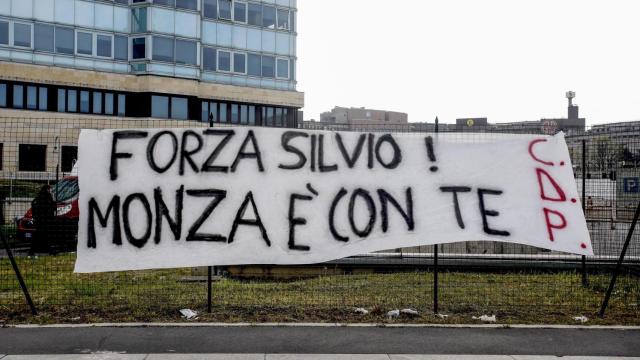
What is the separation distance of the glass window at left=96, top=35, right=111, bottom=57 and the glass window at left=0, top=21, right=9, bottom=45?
5.29 meters

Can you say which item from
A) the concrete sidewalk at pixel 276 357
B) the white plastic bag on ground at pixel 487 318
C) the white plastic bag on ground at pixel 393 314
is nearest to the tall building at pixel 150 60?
the white plastic bag on ground at pixel 393 314

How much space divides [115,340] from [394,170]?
380 cm

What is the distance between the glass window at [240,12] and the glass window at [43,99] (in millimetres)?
14151

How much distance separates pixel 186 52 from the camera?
42.1 meters

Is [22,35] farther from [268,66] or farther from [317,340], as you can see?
[317,340]

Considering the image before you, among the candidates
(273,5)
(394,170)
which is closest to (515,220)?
(394,170)

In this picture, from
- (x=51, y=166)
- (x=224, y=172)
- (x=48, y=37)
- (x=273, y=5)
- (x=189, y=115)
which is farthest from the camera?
(x=273, y=5)

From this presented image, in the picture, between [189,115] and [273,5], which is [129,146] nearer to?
[189,115]

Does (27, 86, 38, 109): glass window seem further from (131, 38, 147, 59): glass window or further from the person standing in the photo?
the person standing

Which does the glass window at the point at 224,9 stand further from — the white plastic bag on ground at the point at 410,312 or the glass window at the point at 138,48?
the white plastic bag on ground at the point at 410,312

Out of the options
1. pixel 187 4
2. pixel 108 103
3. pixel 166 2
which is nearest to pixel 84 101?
pixel 108 103

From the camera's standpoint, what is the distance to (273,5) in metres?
47.0

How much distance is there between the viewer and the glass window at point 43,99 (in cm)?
3819

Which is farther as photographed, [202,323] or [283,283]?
[283,283]
